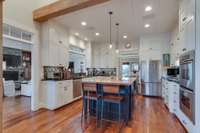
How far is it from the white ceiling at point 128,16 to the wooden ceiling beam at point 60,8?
1.72ft

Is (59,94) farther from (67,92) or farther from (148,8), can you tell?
(148,8)

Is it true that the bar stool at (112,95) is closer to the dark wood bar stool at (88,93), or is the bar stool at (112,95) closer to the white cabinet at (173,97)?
the dark wood bar stool at (88,93)

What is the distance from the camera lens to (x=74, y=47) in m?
6.44

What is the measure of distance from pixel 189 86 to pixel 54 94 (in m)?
3.54

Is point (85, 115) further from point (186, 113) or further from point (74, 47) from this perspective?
point (74, 47)

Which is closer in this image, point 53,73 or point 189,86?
point 189,86

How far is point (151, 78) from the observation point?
19.8ft

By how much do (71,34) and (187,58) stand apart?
467 cm

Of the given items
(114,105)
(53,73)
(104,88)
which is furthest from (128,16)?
(53,73)

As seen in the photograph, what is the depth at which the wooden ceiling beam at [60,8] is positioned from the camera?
304 cm

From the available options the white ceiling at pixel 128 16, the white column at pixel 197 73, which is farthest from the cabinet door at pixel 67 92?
the white column at pixel 197 73

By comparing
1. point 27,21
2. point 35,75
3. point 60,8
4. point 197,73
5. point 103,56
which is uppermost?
point 60,8

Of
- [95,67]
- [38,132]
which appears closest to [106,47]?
[95,67]

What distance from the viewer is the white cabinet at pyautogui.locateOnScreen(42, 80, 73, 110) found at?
4098 mm
